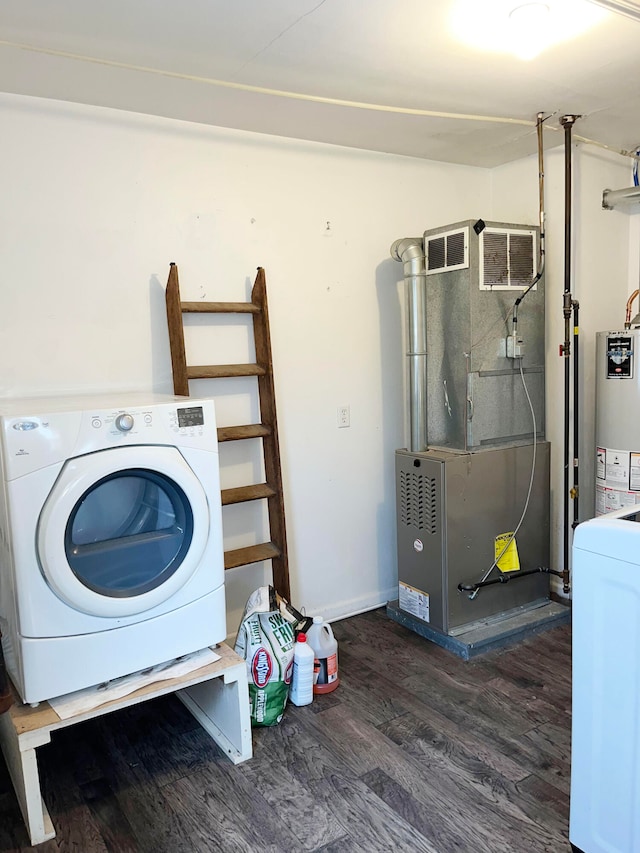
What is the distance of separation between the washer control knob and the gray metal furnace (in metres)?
1.37

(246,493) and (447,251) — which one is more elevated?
(447,251)

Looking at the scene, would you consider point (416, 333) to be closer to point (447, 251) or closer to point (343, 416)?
point (447, 251)

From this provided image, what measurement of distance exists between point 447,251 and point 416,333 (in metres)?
0.38

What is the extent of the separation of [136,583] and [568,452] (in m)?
2.09

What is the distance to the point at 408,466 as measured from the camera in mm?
2891

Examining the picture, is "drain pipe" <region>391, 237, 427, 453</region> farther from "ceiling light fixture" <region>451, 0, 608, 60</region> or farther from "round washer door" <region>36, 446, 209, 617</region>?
"round washer door" <region>36, 446, 209, 617</region>

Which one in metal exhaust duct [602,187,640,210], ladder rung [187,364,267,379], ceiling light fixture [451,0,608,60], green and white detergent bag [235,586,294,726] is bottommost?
green and white detergent bag [235,586,294,726]

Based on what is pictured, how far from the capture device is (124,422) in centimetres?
184

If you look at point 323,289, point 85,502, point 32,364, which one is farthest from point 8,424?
point 323,289

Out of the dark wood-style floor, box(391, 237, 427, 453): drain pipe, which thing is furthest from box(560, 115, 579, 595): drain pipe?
the dark wood-style floor

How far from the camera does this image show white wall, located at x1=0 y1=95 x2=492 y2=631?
7.55 ft

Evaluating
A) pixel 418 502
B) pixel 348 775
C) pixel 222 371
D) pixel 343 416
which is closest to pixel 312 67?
pixel 222 371

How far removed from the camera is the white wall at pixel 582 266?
3070mm

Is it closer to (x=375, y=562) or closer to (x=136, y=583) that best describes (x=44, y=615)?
(x=136, y=583)
